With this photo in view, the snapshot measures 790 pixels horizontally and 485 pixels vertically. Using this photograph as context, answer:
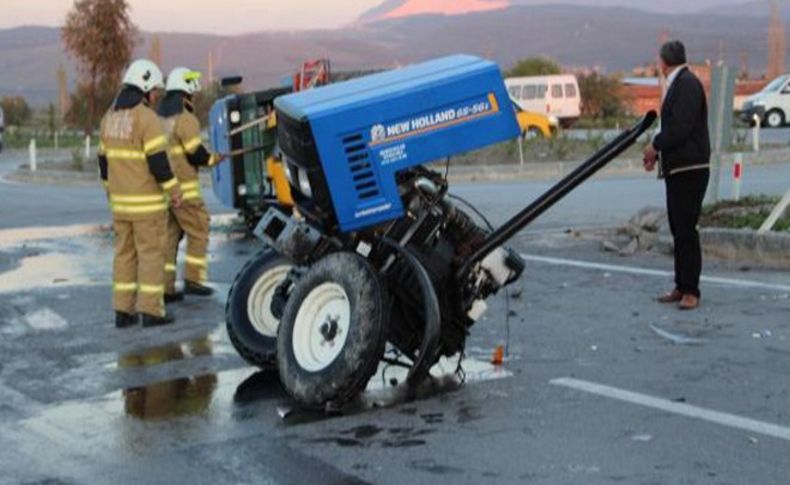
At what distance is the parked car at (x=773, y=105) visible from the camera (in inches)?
1642

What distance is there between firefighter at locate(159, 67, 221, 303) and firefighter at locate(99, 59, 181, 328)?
3.24ft

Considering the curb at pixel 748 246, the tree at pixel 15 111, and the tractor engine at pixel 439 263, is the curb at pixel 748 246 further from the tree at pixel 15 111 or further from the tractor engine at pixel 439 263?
the tree at pixel 15 111

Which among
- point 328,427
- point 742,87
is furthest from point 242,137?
point 742,87

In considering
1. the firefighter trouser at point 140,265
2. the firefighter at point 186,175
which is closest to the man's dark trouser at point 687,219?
the firefighter at point 186,175

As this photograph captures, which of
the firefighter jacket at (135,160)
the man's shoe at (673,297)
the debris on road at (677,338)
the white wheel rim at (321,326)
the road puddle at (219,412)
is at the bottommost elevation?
the road puddle at (219,412)

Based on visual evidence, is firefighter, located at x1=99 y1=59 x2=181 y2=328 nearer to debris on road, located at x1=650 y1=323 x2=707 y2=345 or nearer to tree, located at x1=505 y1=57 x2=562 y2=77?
debris on road, located at x1=650 y1=323 x2=707 y2=345

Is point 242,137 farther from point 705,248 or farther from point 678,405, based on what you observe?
point 678,405

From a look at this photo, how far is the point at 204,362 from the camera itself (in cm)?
780

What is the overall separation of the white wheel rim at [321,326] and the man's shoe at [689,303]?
11.1 feet

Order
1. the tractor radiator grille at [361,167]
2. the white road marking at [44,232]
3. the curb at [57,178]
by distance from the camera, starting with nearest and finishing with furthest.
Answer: the tractor radiator grille at [361,167] < the white road marking at [44,232] < the curb at [57,178]

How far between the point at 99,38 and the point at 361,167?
3813 cm

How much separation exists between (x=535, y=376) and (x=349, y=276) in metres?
1.36

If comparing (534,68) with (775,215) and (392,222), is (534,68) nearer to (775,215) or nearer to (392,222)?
(775,215)

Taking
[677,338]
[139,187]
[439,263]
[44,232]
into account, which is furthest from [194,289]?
[44,232]
